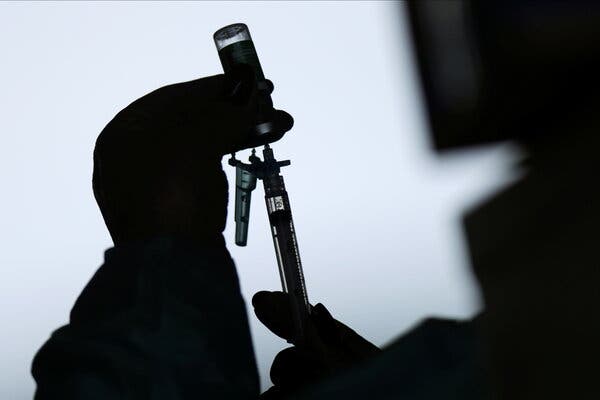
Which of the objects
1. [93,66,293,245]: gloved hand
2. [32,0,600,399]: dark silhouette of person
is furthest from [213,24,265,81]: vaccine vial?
[32,0,600,399]: dark silhouette of person

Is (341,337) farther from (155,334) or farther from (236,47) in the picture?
(236,47)

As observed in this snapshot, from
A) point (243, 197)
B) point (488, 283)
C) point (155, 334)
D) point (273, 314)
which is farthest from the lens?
point (243, 197)

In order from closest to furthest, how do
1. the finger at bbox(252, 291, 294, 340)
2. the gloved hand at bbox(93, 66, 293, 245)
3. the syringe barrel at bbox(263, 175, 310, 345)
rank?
the gloved hand at bbox(93, 66, 293, 245) → the finger at bbox(252, 291, 294, 340) → the syringe barrel at bbox(263, 175, 310, 345)

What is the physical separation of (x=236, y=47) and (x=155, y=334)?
0.76 meters

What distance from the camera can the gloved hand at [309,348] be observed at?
87cm

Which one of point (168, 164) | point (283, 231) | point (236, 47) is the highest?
point (236, 47)

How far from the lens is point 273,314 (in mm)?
1035

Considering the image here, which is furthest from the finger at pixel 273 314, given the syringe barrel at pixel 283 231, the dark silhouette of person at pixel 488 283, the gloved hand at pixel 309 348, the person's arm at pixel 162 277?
the dark silhouette of person at pixel 488 283

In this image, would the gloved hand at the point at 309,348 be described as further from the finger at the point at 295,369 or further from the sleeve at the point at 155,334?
the sleeve at the point at 155,334

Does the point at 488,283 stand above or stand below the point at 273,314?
above

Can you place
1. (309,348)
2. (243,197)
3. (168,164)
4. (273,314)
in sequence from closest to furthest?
(168,164) → (309,348) → (273,314) → (243,197)

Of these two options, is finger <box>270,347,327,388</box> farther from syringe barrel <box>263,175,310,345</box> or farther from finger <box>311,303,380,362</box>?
syringe barrel <box>263,175,310,345</box>

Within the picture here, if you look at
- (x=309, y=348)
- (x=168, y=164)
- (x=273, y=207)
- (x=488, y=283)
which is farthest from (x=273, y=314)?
(x=488, y=283)

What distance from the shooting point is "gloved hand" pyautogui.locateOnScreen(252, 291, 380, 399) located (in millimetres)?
874
